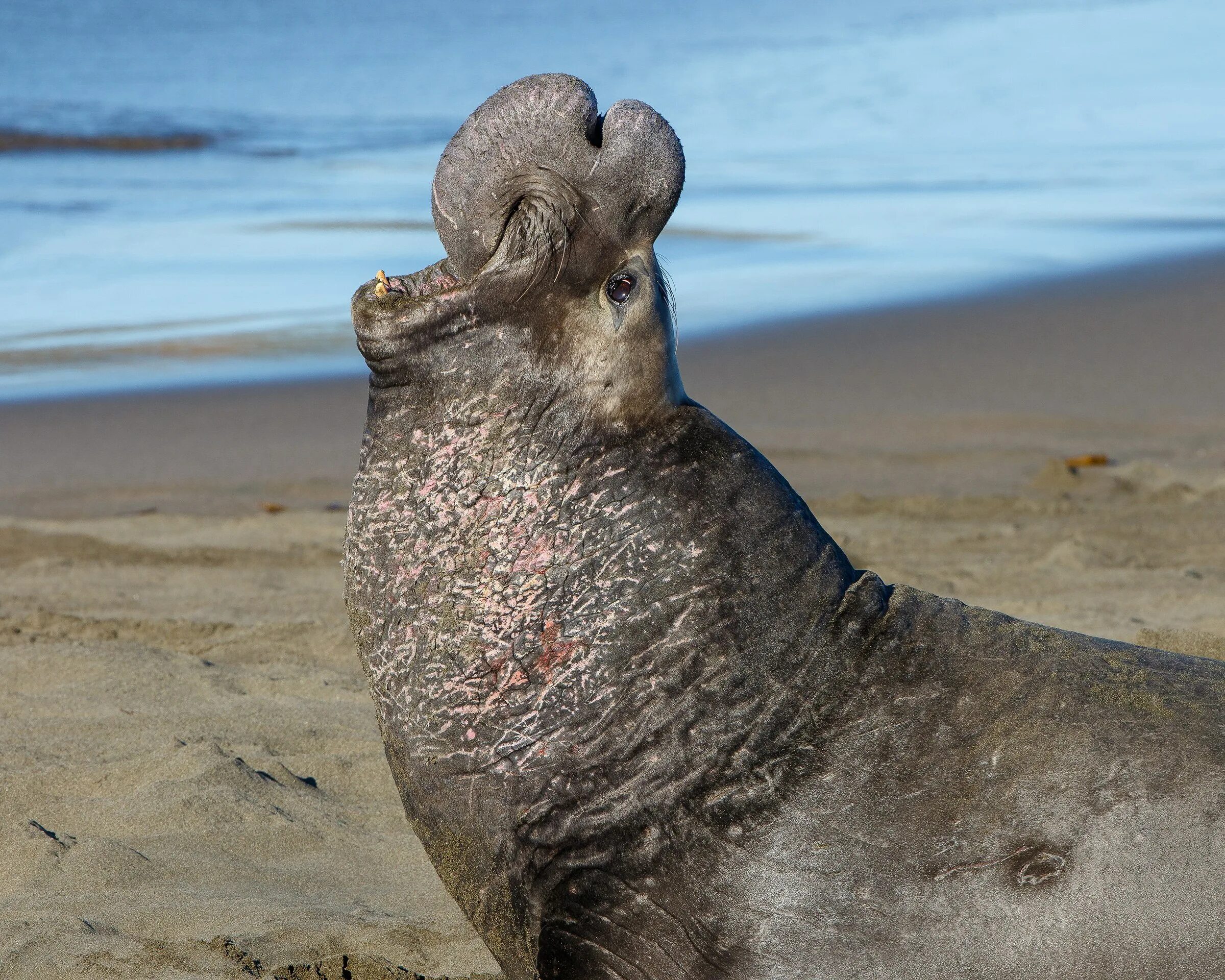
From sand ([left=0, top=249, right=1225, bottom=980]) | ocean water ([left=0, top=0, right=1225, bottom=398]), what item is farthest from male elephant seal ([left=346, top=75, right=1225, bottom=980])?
ocean water ([left=0, top=0, right=1225, bottom=398])

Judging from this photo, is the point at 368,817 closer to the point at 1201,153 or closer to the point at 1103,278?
the point at 1103,278

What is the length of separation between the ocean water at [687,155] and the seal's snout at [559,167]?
717 cm

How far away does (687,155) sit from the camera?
1551 centimetres

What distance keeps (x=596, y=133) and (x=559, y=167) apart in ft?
0.32

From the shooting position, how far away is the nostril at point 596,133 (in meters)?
2.62

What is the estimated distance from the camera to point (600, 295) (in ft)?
8.52

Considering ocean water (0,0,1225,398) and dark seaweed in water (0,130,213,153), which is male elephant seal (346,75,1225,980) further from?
dark seaweed in water (0,130,213,153)

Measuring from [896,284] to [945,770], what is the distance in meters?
9.63

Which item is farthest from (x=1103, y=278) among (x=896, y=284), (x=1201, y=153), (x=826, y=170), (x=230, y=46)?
(x=230, y=46)

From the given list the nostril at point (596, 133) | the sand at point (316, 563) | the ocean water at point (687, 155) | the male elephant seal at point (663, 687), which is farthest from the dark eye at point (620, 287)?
the ocean water at point (687, 155)

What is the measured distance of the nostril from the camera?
2.62 metres

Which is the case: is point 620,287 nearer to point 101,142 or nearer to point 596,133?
point 596,133

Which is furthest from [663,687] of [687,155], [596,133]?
[687,155]

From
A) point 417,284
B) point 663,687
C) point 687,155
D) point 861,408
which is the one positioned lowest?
point 663,687
